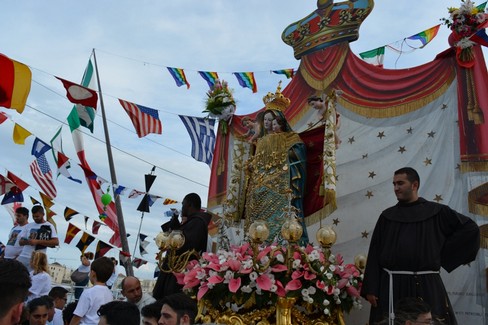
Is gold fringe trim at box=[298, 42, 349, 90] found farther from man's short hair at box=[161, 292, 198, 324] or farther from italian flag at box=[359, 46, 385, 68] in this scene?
man's short hair at box=[161, 292, 198, 324]

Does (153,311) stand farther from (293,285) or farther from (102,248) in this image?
(102,248)

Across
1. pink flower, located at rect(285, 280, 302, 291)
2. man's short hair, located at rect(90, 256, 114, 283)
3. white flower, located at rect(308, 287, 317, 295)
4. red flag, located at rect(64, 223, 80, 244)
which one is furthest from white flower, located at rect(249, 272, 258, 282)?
red flag, located at rect(64, 223, 80, 244)

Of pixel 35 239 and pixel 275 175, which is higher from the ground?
pixel 275 175

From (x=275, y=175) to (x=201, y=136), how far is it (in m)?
3.23

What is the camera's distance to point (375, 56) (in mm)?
7152

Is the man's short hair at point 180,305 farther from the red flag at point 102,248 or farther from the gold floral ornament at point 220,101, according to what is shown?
the red flag at point 102,248

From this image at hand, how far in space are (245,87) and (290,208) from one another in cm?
386

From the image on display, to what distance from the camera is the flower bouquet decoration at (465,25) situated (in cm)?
505

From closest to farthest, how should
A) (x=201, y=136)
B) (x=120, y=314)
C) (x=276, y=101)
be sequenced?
(x=120, y=314) < (x=276, y=101) < (x=201, y=136)

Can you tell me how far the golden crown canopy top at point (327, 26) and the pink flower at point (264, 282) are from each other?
3844 millimetres

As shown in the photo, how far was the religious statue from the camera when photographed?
543cm

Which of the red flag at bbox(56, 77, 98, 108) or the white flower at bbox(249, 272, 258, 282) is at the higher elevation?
the red flag at bbox(56, 77, 98, 108)

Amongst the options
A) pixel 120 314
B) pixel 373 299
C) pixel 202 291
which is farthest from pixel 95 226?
pixel 120 314

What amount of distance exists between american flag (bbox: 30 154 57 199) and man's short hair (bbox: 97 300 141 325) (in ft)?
21.6
